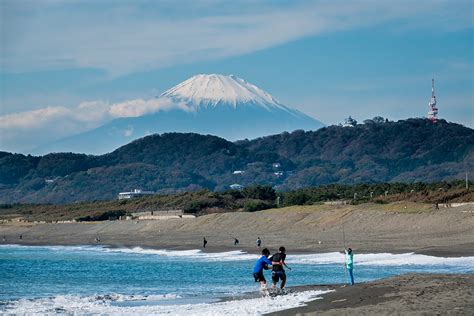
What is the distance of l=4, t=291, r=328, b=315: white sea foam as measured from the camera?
24.8m

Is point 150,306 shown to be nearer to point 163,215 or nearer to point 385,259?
point 385,259

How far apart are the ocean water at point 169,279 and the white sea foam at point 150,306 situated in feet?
0.08

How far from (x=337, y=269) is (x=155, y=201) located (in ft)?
306

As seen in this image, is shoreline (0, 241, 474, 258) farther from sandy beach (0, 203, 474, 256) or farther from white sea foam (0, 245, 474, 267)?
white sea foam (0, 245, 474, 267)

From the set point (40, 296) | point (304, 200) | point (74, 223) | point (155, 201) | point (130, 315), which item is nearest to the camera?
point (130, 315)

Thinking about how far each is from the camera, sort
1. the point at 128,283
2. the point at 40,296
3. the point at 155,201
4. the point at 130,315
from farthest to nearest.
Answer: the point at 155,201
the point at 128,283
the point at 40,296
the point at 130,315

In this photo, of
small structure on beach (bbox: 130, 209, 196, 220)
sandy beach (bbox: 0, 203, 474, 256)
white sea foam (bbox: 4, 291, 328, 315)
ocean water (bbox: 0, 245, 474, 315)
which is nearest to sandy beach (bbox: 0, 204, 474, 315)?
sandy beach (bbox: 0, 203, 474, 256)

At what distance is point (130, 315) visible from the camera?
25781mm

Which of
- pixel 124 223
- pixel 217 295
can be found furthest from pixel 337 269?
pixel 124 223

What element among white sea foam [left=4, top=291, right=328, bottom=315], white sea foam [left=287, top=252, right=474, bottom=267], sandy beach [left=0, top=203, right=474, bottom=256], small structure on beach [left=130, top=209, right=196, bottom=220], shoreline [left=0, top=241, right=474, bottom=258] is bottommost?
white sea foam [left=4, top=291, right=328, bottom=315]

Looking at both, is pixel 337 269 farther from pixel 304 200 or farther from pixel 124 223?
pixel 124 223

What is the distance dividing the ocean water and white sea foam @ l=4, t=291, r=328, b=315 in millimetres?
25

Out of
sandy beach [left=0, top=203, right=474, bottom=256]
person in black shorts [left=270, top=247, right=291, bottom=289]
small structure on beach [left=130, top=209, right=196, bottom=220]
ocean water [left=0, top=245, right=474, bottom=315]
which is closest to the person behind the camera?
person in black shorts [left=270, top=247, right=291, bottom=289]

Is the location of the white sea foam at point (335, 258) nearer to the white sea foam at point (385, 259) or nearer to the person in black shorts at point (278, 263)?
the white sea foam at point (385, 259)
